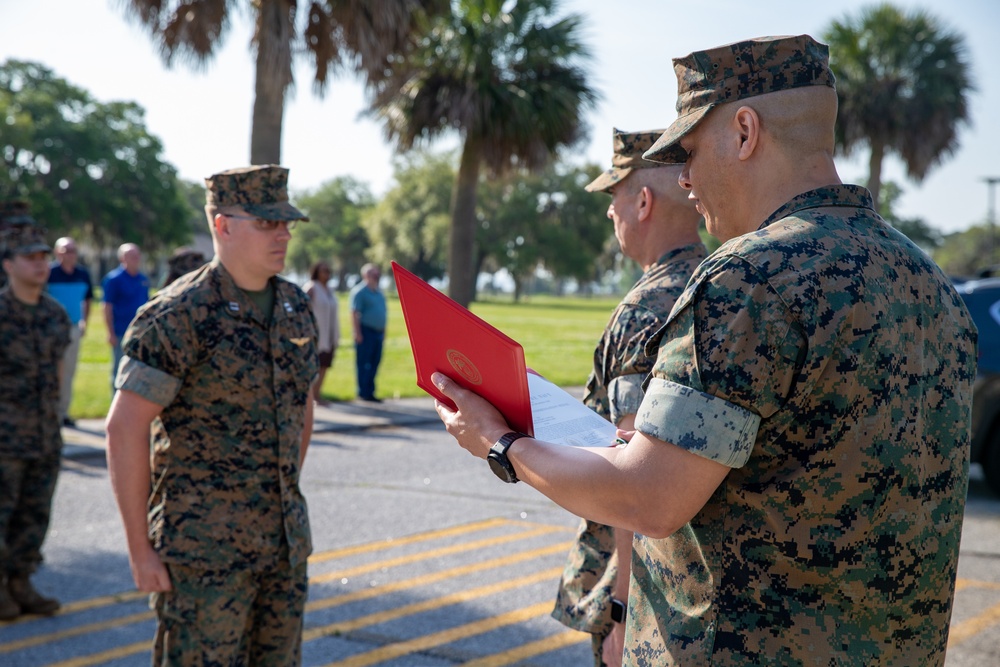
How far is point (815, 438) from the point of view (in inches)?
62.5

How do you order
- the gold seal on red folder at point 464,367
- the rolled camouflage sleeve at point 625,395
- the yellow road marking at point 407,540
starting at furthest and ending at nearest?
the yellow road marking at point 407,540
the rolled camouflage sleeve at point 625,395
the gold seal on red folder at point 464,367

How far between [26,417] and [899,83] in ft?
87.7

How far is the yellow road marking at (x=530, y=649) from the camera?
4520mm

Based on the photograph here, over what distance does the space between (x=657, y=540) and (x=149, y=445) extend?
1.98 m

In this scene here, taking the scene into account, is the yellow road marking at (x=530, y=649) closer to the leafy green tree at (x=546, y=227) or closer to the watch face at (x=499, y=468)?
the watch face at (x=499, y=468)

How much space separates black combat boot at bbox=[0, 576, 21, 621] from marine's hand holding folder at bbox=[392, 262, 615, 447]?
4017mm

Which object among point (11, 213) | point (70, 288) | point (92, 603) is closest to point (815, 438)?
point (92, 603)

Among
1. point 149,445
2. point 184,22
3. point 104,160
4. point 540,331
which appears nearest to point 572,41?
point 184,22

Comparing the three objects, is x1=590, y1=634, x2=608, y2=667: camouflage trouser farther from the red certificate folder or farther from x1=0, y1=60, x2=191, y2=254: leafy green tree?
x1=0, y1=60, x2=191, y2=254: leafy green tree

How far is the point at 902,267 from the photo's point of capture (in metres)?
1.69

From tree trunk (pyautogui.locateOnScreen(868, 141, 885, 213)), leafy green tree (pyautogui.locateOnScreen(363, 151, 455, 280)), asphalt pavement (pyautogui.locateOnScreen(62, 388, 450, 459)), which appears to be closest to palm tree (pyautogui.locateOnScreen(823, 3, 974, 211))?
tree trunk (pyautogui.locateOnScreen(868, 141, 885, 213))

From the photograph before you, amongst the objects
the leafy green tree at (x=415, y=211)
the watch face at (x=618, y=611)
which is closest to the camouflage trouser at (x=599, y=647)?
the watch face at (x=618, y=611)

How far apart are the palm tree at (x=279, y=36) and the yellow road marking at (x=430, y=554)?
7043 millimetres

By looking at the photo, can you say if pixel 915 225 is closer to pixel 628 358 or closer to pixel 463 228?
pixel 463 228
